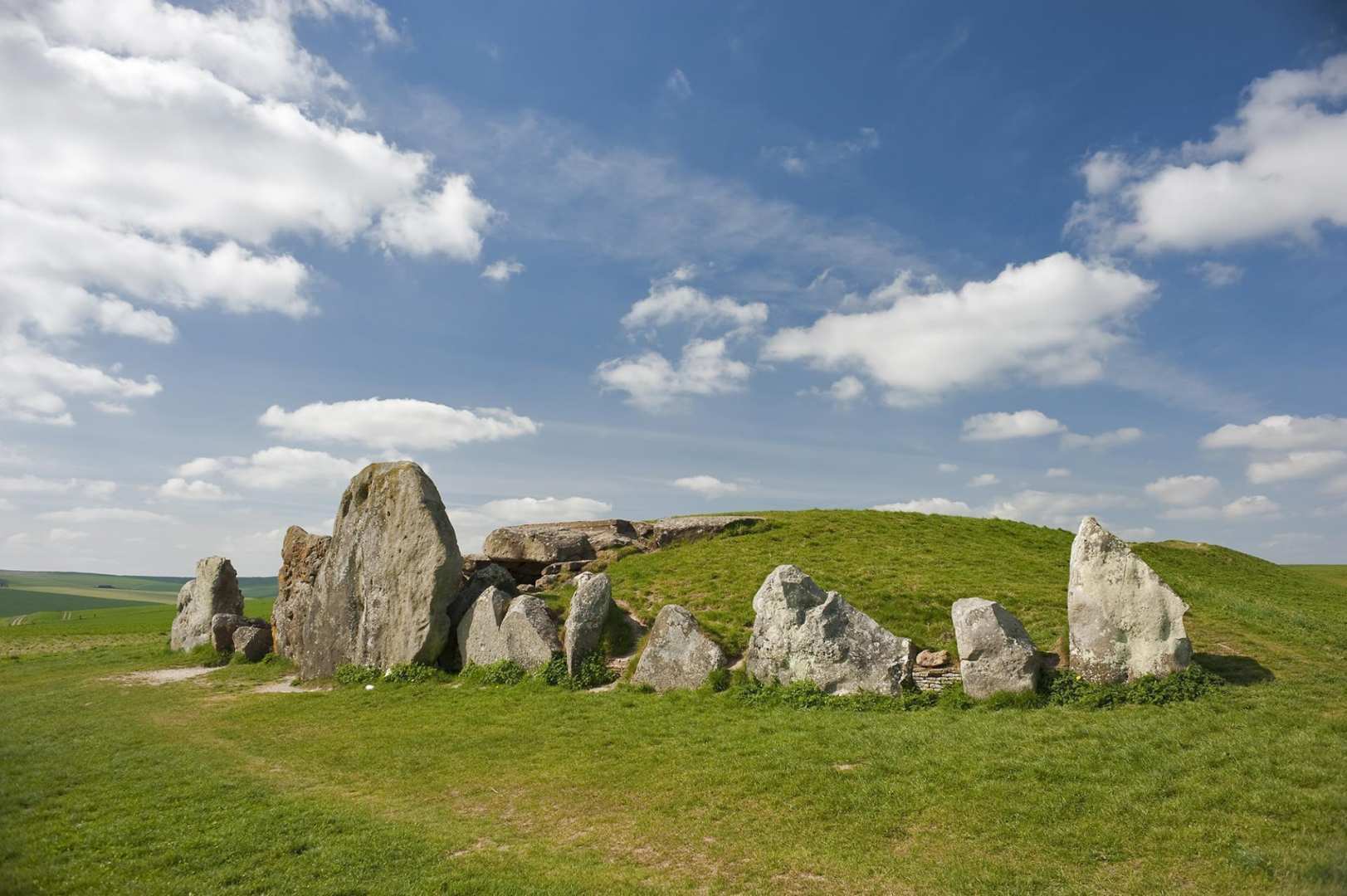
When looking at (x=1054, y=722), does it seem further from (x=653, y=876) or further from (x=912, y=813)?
(x=653, y=876)

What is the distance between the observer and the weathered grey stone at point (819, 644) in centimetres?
1714

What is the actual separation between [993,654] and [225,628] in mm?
31876

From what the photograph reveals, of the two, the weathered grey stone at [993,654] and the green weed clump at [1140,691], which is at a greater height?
the weathered grey stone at [993,654]

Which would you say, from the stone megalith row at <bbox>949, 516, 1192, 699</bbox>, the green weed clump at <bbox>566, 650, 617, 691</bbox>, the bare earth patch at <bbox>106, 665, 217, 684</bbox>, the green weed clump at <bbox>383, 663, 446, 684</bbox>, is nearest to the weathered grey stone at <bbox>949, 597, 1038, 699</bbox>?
the stone megalith row at <bbox>949, 516, 1192, 699</bbox>

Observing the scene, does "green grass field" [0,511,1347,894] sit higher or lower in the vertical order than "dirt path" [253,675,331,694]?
higher

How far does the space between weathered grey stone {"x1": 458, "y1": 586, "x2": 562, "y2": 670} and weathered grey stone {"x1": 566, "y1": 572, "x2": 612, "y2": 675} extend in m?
0.90

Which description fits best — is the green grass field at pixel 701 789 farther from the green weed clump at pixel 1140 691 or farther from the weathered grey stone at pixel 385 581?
the weathered grey stone at pixel 385 581

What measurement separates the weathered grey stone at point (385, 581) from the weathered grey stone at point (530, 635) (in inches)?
114

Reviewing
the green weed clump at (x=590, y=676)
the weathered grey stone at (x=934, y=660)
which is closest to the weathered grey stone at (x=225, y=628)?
the green weed clump at (x=590, y=676)

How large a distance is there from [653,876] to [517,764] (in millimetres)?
6126

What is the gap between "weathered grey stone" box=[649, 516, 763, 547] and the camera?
35616mm

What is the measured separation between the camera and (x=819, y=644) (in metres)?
17.8

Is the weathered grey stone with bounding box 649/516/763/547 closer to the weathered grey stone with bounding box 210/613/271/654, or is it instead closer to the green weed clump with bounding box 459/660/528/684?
the green weed clump with bounding box 459/660/528/684

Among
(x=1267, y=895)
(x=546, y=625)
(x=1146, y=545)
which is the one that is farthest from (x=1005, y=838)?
(x=1146, y=545)
